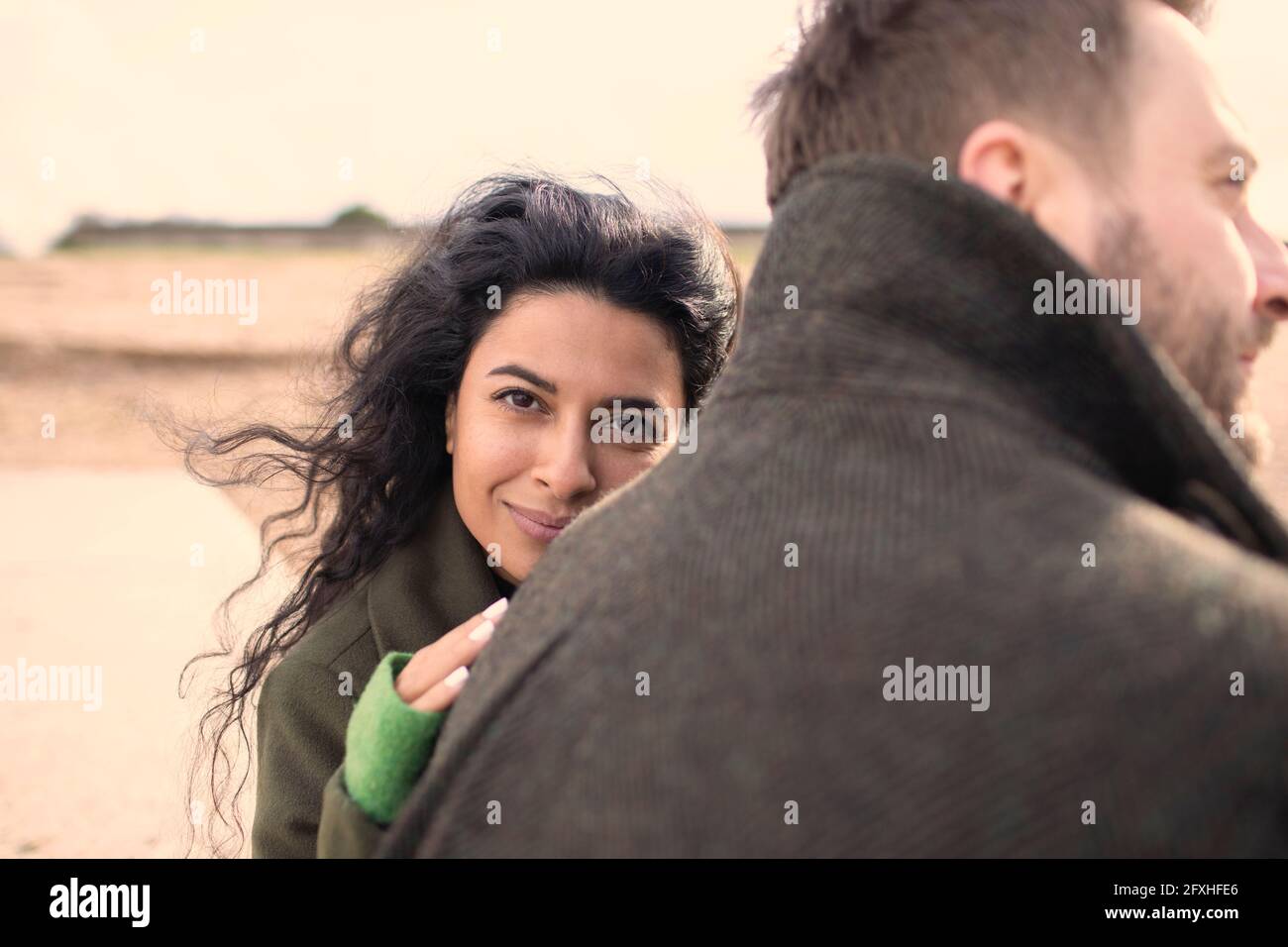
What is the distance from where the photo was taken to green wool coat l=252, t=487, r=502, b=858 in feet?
8.79

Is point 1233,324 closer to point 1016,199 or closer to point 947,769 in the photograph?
point 1016,199

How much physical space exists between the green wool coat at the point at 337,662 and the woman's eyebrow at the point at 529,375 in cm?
45

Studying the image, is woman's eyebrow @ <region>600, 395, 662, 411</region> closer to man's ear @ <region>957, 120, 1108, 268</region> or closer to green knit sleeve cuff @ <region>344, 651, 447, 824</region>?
green knit sleeve cuff @ <region>344, 651, 447, 824</region>

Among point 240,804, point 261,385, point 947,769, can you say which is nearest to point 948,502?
point 947,769

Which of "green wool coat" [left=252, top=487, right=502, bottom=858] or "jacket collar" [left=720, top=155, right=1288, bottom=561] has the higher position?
"jacket collar" [left=720, top=155, right=1288, bottom=561]

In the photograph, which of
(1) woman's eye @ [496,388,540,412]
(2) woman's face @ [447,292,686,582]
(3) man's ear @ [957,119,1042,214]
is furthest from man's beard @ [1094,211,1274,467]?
(1) woman's eye @ [496,388,540,412]

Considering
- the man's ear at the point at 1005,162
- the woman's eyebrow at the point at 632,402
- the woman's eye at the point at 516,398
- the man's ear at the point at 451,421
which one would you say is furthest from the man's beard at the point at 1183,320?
the man's ear at the point at 451,421

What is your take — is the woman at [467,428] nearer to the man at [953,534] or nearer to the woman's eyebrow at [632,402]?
the woman's eyebrow at [632,402]

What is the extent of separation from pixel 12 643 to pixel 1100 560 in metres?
7.29

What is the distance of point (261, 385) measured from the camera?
17.9m

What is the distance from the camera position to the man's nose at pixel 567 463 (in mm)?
2912

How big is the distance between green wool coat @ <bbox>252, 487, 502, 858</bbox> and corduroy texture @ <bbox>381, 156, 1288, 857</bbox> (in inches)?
52.5

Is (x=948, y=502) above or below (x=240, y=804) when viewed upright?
above

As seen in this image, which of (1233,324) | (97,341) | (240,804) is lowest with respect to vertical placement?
(240,804)
